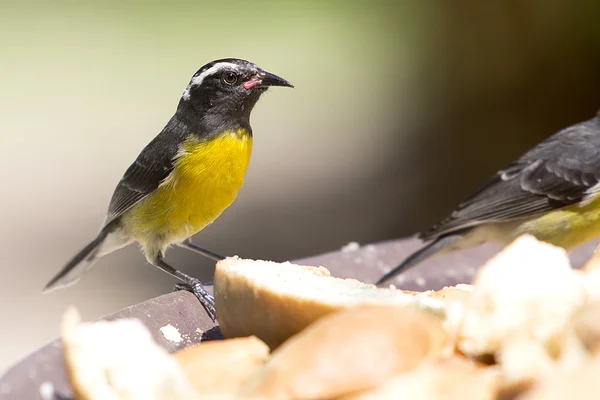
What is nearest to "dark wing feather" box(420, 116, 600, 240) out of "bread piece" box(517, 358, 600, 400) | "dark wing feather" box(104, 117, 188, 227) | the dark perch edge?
the dark perch edge

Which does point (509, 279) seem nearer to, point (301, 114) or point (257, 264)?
point (257, 264)

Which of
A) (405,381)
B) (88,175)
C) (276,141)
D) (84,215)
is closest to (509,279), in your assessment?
(405,381)

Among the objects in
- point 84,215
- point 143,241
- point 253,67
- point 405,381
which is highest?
point 253,67

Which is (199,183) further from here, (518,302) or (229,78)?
(518,302)

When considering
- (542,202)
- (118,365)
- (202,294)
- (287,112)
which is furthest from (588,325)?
(287,112)

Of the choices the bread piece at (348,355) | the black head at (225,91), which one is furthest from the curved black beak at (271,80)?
the bread piece at (348,355)

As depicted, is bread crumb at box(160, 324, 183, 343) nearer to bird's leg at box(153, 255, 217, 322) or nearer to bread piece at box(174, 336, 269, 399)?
bird's leg at box(153, 255, 217, 322)
